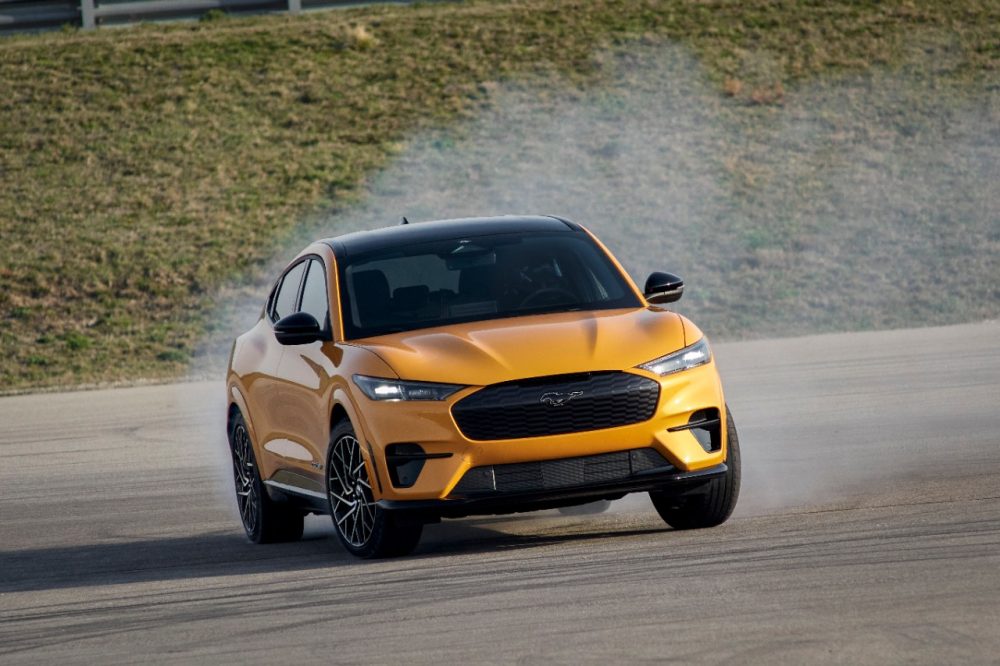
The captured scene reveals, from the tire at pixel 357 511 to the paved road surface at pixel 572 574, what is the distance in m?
0.11

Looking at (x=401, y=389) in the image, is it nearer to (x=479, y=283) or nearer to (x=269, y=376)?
(x=479, y=283)

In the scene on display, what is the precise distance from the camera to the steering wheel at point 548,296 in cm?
1003

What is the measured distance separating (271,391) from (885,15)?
41.3m

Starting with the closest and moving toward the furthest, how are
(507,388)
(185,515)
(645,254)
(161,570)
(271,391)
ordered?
(507,388) → (161,570) → (271,391) → (185,515) → (645,254)

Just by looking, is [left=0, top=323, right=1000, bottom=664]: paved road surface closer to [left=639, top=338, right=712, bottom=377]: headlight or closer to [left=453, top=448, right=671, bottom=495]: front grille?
[left=453, top=448, right=671, bottom=495]: front grille

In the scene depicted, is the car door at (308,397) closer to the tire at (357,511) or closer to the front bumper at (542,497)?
the tire at (357,511)

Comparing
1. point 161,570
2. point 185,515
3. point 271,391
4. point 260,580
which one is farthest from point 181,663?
point 185,515

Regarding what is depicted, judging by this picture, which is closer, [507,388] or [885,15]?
[507,388]

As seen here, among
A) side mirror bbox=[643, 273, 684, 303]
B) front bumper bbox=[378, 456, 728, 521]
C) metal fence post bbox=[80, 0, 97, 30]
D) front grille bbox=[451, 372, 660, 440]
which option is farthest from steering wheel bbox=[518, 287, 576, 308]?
metal fence post bbox=[80, 0, 97, 30]

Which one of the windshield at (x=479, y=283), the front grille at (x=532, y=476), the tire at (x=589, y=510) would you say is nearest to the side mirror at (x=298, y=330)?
the windshield at (x=479, y=283)

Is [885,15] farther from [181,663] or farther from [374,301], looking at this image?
[181,663]

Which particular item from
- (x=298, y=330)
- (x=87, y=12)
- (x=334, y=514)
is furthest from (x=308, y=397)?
(x=87, y=12)

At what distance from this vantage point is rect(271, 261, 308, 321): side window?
1111 centimetres

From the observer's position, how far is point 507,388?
8.74 meters
